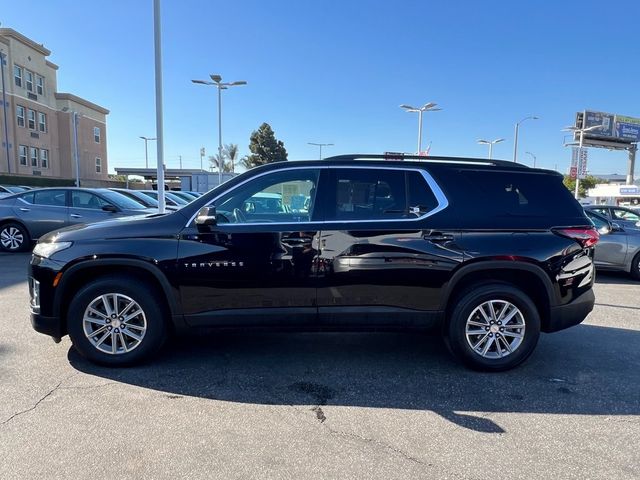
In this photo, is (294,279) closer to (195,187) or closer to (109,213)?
(109,213)

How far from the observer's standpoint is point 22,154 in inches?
1550

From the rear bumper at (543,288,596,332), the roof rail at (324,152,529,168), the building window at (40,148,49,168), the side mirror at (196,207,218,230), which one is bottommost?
the rear bumper at (543,288,596,332)

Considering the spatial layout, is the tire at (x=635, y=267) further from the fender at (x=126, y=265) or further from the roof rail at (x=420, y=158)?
the fender at (x=126, y=265)

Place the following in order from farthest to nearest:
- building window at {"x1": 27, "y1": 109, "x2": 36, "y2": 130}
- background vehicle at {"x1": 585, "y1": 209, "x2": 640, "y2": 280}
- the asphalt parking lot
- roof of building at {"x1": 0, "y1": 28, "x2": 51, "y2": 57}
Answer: building window at {"x1": 27, "y1": 109, "x2": 36, "y2": 130}, roof of building at {"x1": 0, "y1": 28, "x2": 51, "y2": 57}, background vehicle at {"x1": 585, "y1": 209, "x2": 640, "y2": 280}, the asphalt parking lot

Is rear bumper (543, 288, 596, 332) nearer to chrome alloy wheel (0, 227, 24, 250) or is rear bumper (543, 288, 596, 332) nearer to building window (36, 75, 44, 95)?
chrome alloy wheel (0, 227, 24, 250)

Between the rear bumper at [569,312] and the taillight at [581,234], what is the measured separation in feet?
1.52

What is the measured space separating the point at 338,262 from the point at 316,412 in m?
1.21

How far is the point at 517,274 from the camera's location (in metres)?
4.04

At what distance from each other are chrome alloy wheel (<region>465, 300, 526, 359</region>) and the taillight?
78cm

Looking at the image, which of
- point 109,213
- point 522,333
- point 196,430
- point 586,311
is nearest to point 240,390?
point 196,430

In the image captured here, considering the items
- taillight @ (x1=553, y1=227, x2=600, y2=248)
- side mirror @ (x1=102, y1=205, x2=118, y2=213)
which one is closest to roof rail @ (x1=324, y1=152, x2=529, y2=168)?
taillight @ (x1=553, y1=227, x2=600, y2=248)

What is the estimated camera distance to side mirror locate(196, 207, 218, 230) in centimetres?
367

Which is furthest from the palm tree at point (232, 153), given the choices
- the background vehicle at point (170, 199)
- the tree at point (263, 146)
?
the background vehicle at point (170, 199)

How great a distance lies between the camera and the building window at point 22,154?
39.0m
